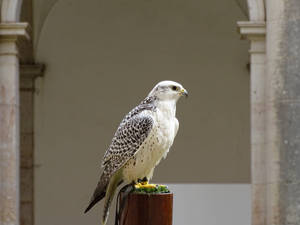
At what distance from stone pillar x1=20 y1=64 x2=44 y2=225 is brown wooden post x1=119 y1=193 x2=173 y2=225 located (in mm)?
8370

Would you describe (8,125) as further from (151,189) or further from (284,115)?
(151,189)

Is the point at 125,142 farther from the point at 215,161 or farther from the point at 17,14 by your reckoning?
the point at 215,161

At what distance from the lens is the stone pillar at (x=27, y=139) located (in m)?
15.4

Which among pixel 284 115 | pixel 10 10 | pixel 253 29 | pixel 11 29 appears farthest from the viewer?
pixel 10 10

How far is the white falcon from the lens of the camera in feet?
24.9

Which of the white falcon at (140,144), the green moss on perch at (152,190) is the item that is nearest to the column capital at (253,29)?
the white falcon at (140,144)

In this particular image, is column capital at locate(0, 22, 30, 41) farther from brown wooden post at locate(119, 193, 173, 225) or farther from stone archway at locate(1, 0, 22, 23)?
brown wooden post at locate(119, 193, 173, 225)

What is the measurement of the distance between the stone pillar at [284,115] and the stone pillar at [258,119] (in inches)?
6.2

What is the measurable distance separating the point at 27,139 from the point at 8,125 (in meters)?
3.76

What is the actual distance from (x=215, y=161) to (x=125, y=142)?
8009 mm

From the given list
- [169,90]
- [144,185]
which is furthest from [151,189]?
[169,90]

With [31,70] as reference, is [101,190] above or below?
below

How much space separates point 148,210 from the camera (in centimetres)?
705

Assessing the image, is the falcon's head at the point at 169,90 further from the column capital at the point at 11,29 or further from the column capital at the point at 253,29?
the column capital at the point at 11,29
